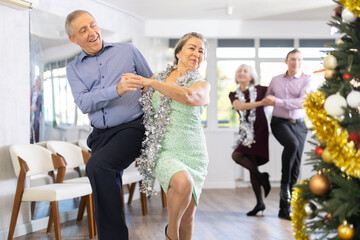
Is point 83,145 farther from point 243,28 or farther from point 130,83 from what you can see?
point 243,28

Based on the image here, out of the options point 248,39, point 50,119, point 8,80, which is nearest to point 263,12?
point 248,39

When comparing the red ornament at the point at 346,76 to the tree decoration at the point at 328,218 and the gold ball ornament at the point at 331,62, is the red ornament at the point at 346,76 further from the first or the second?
the tree decoration at the point at 328,218

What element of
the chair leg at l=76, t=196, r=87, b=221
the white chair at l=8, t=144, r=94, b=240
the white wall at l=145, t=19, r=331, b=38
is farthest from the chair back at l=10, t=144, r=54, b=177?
the white wall at l=145, t=19, r=331, b=38

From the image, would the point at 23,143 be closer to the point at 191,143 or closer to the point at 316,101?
the point at 191,143

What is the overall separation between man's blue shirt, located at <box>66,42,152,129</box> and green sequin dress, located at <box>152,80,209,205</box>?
0.18 metres

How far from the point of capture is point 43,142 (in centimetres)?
487

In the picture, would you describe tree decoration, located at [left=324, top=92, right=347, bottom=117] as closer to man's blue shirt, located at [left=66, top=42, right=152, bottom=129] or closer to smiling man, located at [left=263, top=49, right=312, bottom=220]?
man's blue shirt, located at [left=66, top=42, right=152, bottom=129]

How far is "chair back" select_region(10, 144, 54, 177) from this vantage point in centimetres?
414

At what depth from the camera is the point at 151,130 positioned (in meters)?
2.82

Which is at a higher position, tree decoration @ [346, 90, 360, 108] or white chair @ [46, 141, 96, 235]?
tree decoration @ [346, 90, 360, 108]

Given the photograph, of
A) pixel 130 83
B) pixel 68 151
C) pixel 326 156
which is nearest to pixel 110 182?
pixel 130 83

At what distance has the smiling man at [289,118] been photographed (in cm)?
488

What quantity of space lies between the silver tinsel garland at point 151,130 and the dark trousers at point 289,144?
2221 mm

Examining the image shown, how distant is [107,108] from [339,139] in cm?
158
